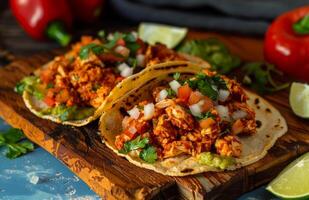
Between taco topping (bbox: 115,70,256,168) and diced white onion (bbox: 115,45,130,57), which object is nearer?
taco topping (bbox: 115,70,256,168)

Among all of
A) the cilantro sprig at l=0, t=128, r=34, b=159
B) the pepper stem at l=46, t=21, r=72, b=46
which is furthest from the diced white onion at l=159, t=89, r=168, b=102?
the pepper stem at l=46, t=21, r=72, b=46

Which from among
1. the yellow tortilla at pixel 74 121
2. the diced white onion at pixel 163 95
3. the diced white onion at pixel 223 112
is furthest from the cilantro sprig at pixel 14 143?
the diced white onion at pixel 223 112

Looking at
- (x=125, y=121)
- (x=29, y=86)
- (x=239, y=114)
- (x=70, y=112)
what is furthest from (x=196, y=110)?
(x=29, y=86)

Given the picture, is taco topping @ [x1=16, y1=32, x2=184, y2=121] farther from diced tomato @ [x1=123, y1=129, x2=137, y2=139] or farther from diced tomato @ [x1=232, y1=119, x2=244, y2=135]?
diced tomato @ [x1=232, y1=119, x2=244, y2=135]

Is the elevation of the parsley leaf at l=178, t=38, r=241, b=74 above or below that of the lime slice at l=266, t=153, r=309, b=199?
below

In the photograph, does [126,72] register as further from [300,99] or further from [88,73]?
[300,99]

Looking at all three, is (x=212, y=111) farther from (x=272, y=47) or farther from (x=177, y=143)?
(x=272, y=47)
